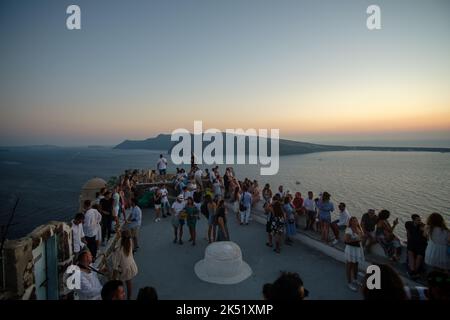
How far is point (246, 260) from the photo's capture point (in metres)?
7.64

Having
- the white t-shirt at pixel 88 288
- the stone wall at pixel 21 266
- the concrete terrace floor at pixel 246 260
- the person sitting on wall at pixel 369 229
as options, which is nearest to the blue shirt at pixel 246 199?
the concrete terrace floor at pixel 246 260

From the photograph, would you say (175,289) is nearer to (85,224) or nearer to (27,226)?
(85,224)

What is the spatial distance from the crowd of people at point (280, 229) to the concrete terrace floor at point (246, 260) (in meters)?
0.31

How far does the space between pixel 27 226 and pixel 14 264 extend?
148 feet

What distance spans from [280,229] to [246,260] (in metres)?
1.37

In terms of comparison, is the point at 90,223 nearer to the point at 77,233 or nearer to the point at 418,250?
the point at 77,233

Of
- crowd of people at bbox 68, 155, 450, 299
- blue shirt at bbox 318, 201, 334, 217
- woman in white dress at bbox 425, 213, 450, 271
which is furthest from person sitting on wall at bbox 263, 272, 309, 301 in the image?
blue shirt at bbox 318, 201, 334, 217

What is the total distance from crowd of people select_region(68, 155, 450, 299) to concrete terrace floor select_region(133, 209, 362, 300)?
0.31 m

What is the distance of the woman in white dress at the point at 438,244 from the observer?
5.51 meters

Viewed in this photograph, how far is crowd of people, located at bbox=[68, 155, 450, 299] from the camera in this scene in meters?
5.44
